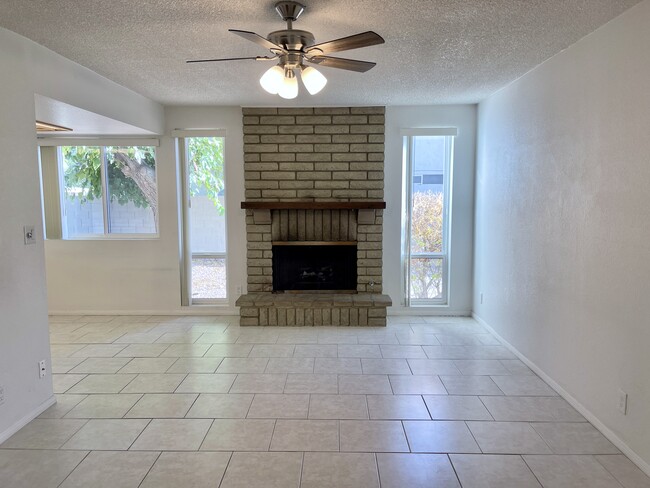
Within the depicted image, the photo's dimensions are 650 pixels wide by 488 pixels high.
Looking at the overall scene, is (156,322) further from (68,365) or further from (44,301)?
(44,301)

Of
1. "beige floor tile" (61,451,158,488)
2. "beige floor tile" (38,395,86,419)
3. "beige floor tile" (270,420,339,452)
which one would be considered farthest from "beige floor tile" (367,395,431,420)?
"beige floor tile" (38,395,86,419)

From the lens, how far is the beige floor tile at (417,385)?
119 inches

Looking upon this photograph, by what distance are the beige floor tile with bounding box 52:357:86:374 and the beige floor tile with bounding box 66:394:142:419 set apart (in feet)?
2.22

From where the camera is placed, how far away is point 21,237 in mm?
2576

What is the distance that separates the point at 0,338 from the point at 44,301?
0.42 meters

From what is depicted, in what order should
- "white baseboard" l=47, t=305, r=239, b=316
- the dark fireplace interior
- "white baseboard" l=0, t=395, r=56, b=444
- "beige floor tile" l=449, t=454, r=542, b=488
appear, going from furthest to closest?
1. "white baseboard" l=47, t=305, r=239, b=316
2. the dark fireplace interior
3. "white baseboard" l=0, t=395, r=56, b=444
4. "beige floor tile" l=449, t=454, r=542, b=488

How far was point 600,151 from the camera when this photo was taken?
251 centimetres

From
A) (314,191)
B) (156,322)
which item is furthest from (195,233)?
(314,191)

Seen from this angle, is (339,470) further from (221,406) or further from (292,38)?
(292,38)

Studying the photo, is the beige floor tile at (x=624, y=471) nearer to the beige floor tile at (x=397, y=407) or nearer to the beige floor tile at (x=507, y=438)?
the beige floor tile at (x=507, y=438)

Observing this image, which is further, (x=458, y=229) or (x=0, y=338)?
(x=458, y=229)

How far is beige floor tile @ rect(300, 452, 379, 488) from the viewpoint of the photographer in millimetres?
2053

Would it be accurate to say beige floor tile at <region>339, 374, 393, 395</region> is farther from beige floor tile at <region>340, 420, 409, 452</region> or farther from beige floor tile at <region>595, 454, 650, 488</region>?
beige floor tile at <region>595, 454, 650, 488</region>

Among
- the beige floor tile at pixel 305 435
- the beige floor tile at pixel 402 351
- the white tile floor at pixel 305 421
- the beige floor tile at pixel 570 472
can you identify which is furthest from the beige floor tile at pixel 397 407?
the beige floor tile at pixel 402 351
